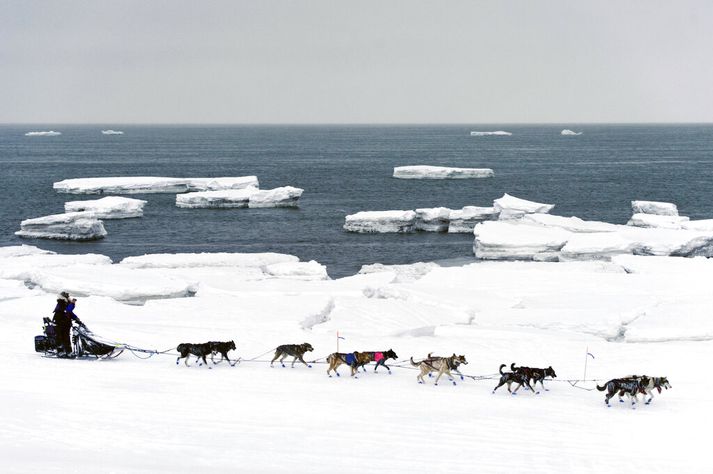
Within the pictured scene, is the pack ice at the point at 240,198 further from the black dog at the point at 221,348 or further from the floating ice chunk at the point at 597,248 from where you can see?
the black dog at the point at 221,348

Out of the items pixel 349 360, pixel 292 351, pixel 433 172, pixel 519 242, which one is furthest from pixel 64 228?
pixel 433 172

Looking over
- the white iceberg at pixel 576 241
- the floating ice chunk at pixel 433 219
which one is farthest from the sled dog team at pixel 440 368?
the floating ice chunk at pixel 433 219

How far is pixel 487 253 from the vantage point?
3962 cm

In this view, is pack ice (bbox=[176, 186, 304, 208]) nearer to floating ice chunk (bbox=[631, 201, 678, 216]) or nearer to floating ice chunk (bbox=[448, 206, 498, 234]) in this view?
floating ice chunk (bbox=[448, 206, 498, 234])

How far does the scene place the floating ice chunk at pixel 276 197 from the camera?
6278 centimetres

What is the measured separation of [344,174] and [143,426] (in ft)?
276

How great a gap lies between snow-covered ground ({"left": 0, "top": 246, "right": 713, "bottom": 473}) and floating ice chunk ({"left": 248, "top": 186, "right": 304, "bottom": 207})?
3681 cm

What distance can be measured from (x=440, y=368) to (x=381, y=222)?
3650cm

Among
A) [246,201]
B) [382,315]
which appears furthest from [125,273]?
[246,201]

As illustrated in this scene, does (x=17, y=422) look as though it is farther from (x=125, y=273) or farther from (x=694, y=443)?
(x=125, y=273)

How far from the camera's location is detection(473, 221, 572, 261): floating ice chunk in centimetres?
3834

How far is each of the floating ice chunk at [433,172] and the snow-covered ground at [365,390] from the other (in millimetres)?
58587

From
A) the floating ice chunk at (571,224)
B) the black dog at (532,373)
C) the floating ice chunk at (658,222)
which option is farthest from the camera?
the floating ice chunk at (658,222)

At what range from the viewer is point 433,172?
276 feet
